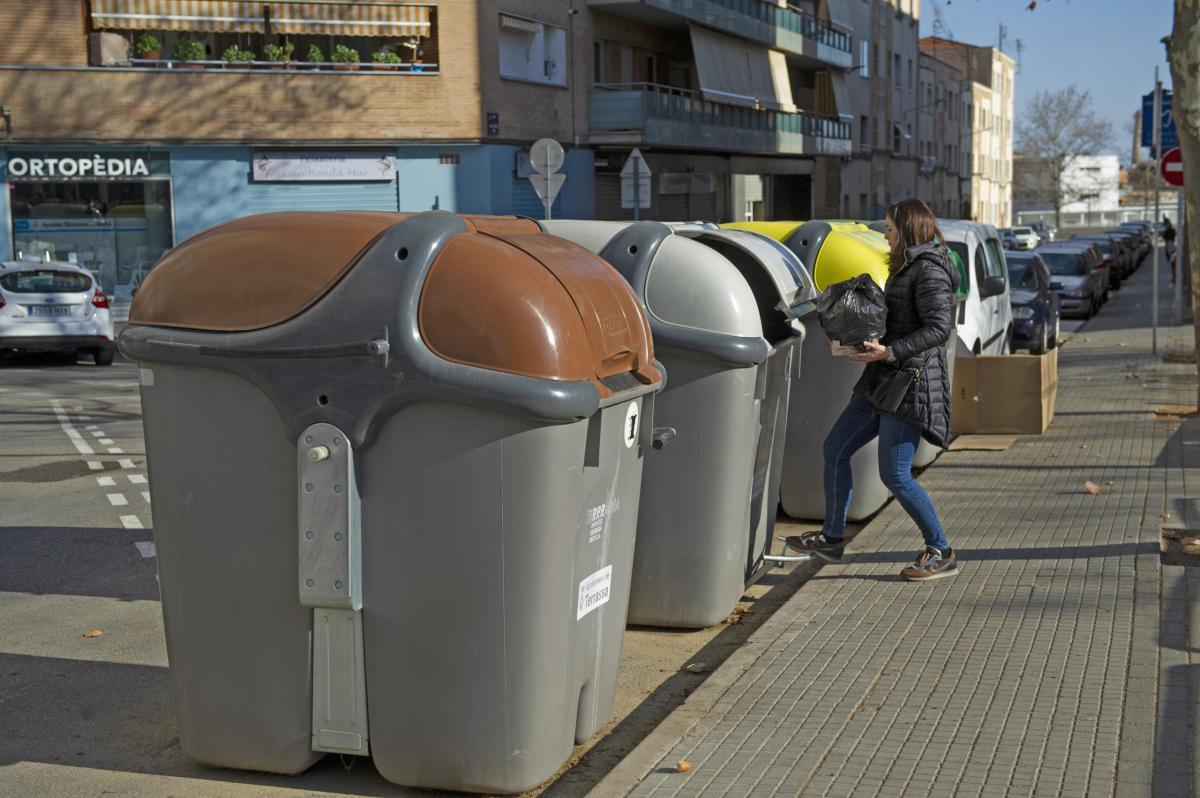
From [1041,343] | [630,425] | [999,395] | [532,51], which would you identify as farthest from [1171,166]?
[532,51]

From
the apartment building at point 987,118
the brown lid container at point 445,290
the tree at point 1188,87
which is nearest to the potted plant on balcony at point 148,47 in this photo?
the tree at point 1188,87

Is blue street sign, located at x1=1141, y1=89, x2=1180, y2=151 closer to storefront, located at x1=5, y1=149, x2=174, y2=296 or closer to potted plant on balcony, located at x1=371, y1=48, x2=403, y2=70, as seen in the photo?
potted plant on balcony, located at x1=371, y1=48, x2=403, y2=70

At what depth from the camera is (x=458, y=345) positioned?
4.21 meters

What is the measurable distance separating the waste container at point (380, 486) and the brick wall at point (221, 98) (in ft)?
81.8

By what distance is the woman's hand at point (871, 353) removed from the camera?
260 inches

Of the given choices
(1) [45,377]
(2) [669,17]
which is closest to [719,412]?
(1) [45,377]

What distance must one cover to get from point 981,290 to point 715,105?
2703 centimetres

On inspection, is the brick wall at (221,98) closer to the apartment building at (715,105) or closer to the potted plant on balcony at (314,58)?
the potted plant on balcony at (314,58)

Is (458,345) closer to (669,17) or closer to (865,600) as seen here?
(865,600)

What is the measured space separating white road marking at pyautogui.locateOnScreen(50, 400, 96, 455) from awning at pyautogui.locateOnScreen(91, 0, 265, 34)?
15070 mm

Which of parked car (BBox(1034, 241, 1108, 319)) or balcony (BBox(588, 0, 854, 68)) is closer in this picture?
parked car (BBox(1034, 241, 1108, 319))

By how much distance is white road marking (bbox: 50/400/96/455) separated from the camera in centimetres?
1191

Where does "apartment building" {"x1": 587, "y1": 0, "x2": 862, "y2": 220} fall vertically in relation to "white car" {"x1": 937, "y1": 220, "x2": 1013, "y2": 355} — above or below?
above

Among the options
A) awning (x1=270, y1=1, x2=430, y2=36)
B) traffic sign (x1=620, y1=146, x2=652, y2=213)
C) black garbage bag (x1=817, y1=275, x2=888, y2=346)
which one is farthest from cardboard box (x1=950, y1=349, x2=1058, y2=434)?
awning (x1=270, y1=1, x2=430, y2=36)
